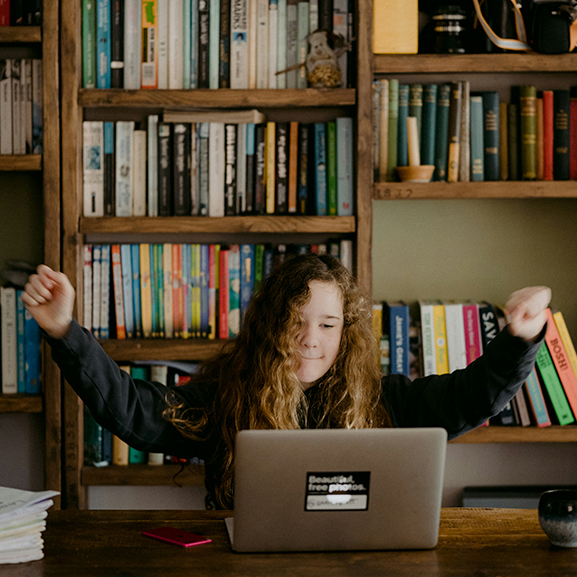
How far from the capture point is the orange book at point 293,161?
2.08 m

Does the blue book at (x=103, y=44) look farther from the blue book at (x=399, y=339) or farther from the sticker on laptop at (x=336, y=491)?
the sticker on laptop at (x=336, y=491)

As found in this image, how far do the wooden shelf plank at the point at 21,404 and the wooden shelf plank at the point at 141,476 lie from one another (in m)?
0.24

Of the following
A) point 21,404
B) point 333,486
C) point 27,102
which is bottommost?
point 21,404

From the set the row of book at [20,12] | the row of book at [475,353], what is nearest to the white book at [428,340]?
the row of book at [475,353]

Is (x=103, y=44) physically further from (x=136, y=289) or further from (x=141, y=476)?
(x=141, y=476)

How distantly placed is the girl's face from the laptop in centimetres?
54

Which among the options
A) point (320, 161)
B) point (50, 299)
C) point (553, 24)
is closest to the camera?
point (50, 299)

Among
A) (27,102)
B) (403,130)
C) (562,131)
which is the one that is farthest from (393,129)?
(27,102)

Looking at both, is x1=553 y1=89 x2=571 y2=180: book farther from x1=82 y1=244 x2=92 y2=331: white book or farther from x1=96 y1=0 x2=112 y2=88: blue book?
x1=82 y1=244 x2=92 y2=331: white book

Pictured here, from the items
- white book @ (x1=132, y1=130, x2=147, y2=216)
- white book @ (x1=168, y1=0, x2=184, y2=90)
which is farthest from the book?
white book @ (x1=132, y1=130, x2=147, y2=216)

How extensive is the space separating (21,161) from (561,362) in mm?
1766

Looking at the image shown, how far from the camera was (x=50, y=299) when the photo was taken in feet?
4.33

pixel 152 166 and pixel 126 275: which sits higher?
pixel 152 166

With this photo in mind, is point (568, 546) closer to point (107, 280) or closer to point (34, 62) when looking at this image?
point (107, 280)
